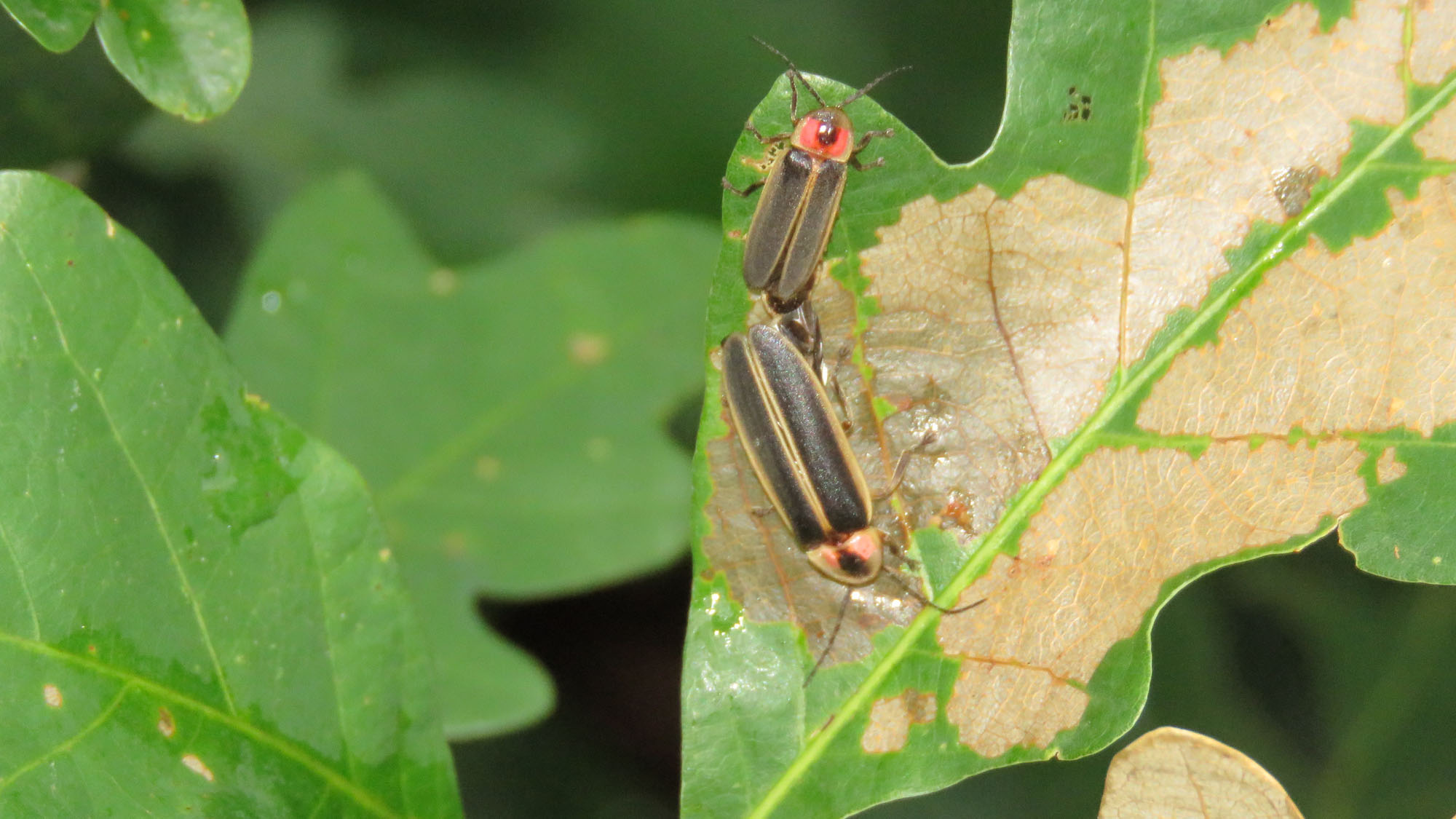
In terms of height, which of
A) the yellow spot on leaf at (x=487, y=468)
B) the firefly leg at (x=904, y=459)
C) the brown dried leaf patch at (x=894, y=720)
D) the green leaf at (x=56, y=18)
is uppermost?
the green leaf at (x=56, y=18)

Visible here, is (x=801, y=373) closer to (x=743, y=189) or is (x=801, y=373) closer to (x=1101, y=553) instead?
(x=743, y=189)

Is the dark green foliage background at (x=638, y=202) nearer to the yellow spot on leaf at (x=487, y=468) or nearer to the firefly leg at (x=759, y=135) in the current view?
the yellow spot on leaf at (x=487, y=468)

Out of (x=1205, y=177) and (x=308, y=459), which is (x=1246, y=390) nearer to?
(x=1205, y=177)

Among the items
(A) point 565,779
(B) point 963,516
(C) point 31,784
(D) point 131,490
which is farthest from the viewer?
(A) point 565,779

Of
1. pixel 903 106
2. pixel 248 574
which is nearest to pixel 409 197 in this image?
pixel 903 106

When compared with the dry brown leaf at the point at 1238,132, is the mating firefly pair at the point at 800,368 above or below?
below

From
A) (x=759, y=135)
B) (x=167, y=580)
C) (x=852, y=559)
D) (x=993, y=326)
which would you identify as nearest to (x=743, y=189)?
(x=759, y=135)

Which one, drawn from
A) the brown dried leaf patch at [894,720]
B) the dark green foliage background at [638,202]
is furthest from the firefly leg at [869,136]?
the dark green foliage background at [638,202]

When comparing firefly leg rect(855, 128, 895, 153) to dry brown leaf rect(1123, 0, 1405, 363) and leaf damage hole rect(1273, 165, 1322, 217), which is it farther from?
leaf damage hole rect(1273, 165, 1322, 217)
